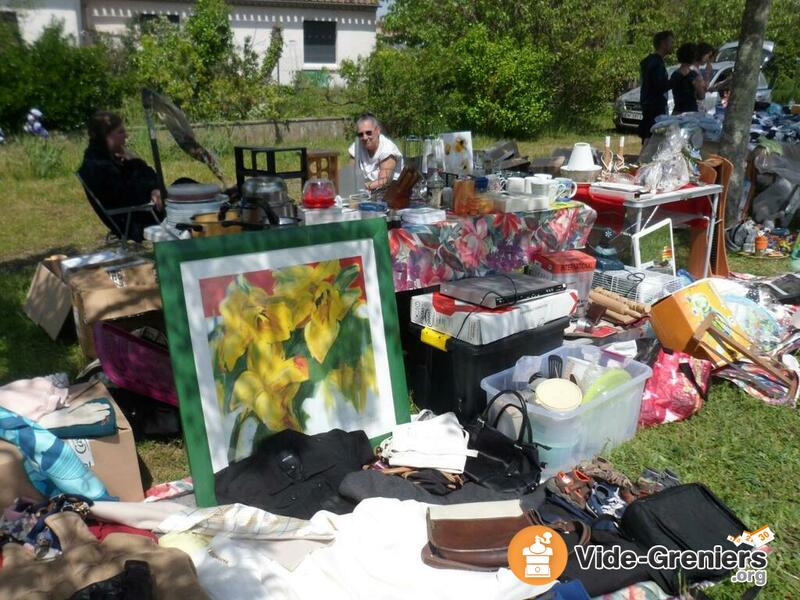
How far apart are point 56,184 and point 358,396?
22.5ft

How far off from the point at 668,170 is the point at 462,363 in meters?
2.71

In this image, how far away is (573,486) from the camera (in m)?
2.88

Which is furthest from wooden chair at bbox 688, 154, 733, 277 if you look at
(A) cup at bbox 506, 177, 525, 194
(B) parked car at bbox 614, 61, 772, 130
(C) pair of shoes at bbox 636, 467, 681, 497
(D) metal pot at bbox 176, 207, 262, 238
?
(B) parked car at bbox 614, 61, 772, 130

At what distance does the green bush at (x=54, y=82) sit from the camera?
10172 mm

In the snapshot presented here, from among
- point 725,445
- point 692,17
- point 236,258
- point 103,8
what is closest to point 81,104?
point 103,8

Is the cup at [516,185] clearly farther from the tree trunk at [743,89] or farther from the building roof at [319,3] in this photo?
the building roof at [319,3]

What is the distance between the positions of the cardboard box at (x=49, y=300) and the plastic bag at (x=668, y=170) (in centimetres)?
404

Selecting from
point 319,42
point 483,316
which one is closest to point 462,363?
point 483,316

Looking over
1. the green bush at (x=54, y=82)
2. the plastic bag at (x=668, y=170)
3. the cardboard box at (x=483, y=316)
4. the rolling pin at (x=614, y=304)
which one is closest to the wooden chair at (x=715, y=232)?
the plastic bag at (x=668, y=170)

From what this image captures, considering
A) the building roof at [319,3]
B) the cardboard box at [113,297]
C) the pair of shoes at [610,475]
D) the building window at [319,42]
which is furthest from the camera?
the building window at [319,42]

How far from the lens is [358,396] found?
10.7 ft

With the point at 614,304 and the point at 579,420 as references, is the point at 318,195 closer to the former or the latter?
the point at 579,420

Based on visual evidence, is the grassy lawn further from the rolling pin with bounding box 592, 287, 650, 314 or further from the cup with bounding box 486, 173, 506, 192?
the cup with bounding box 486, 173, 506, 192

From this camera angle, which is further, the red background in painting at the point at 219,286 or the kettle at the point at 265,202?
the kettle at the point at 265,202
